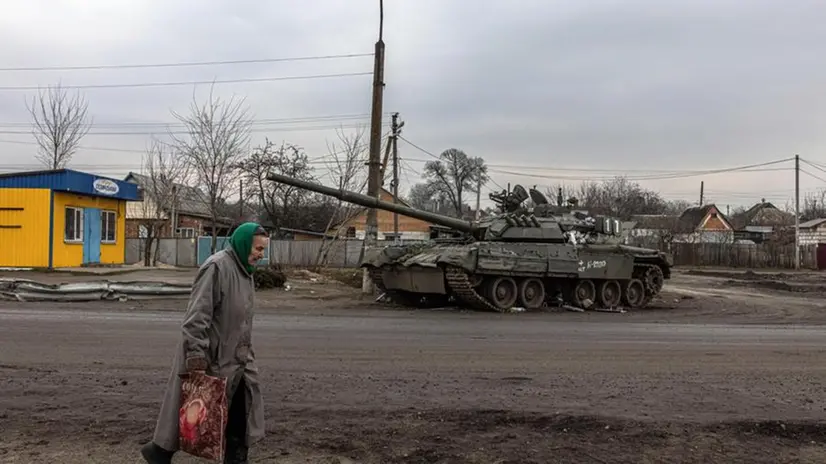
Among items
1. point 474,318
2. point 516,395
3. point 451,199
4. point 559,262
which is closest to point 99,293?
point 474,318

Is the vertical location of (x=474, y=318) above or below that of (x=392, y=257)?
below

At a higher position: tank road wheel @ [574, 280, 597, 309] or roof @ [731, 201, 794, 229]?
roof @ [731, 201, 794, 229]

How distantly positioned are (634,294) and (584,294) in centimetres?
194

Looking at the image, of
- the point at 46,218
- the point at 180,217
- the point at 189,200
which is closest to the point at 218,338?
the point at 46,218

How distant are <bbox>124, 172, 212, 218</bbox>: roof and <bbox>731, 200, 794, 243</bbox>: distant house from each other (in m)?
44.6

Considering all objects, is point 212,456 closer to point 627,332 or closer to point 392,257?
point 627,332

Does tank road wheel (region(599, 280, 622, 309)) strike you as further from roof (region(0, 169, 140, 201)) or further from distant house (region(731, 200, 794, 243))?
distant house (region(731, 200, 794, 243))

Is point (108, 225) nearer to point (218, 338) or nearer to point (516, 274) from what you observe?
point (516, 274)

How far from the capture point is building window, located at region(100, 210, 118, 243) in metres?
27.1

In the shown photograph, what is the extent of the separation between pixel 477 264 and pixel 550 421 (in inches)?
410

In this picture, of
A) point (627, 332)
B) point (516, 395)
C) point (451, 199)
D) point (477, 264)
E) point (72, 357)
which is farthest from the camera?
point (451, 199)

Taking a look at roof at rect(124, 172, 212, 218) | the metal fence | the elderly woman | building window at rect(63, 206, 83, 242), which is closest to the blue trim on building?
building window at rect(63, 206, 83, 242)

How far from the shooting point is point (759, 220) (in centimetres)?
8681

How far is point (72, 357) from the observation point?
847 cm
